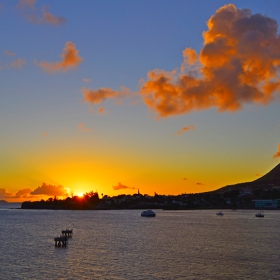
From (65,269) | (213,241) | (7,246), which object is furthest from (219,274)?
(7,246)

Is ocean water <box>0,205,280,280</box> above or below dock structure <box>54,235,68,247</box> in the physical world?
below

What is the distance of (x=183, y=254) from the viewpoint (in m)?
59.0

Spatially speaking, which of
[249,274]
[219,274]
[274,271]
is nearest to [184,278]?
[219,274]

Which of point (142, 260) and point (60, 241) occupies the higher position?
point (60, 241)

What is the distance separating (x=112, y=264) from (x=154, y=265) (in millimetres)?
5353

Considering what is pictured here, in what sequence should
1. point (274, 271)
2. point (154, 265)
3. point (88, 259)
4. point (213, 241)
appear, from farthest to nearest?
point (213, 241), point (88, 259), point (154, 265), point (274, 271)

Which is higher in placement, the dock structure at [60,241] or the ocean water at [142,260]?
the dock structure at [60,241]

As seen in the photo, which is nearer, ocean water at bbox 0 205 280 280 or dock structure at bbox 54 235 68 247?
ocean water at bbox 0 205 280 280

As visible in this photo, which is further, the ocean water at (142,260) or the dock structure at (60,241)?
the dock structure at (60,241)

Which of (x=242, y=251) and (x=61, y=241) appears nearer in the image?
(x=242, y=251)

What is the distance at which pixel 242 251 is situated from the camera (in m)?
62.5

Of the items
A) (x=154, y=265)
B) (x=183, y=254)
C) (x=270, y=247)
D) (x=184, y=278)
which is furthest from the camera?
(x=270, y=247)

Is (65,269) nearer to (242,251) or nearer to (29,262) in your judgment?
(29,262)

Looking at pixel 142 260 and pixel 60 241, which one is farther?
pixel 60 241
